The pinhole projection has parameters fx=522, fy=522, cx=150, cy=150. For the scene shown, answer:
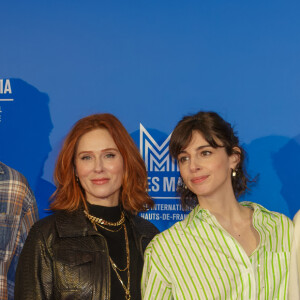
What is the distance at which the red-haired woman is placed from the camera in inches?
86.0

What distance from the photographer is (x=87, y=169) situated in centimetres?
234

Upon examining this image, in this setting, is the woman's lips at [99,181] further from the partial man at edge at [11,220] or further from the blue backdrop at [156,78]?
the blue backdrop at [156,78]

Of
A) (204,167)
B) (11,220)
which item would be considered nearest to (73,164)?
(11,220)

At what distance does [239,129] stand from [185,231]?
80 centimetres

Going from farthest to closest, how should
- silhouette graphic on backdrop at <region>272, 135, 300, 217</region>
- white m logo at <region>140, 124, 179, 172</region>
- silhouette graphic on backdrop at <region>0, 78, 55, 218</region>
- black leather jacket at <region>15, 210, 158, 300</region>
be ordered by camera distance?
1. silhouette graphic on backdrop at <region>0, 78, 55, 218</region>
2. white m logo at <region>140, 124, 179, 172</region>
3. silhouette graphic on backdrop at <region>272, 135, 300, 217</region>
4. black leather jacket at <region>15, 210, 158, 300</region>

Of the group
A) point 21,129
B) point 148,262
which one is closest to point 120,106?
point 21,129

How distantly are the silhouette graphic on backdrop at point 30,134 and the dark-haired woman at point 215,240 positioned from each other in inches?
37.2

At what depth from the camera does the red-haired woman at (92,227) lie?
7.17ft

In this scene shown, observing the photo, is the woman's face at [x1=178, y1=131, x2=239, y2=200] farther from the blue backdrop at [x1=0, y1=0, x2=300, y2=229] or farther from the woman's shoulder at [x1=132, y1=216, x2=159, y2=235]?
the blue backdrop at [x1=0, y1=0, x2=300, y2=229]

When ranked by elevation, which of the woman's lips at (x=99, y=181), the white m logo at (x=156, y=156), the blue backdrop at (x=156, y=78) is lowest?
the woman's lips at (x=99, y=181)

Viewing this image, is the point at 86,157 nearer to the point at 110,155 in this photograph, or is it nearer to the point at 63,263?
the point at 110,155

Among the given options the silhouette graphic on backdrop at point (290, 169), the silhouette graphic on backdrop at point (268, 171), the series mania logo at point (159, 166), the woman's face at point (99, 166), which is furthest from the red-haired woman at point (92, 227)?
the silhouette graphic on backdrop at point (290, 169)

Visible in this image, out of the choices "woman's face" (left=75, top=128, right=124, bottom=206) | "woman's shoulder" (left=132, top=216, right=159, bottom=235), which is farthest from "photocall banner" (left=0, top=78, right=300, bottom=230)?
"woman's face" (left=75, top=128, right=124, bottom=206)

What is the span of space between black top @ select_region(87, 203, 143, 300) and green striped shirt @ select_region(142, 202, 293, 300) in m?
0.11
